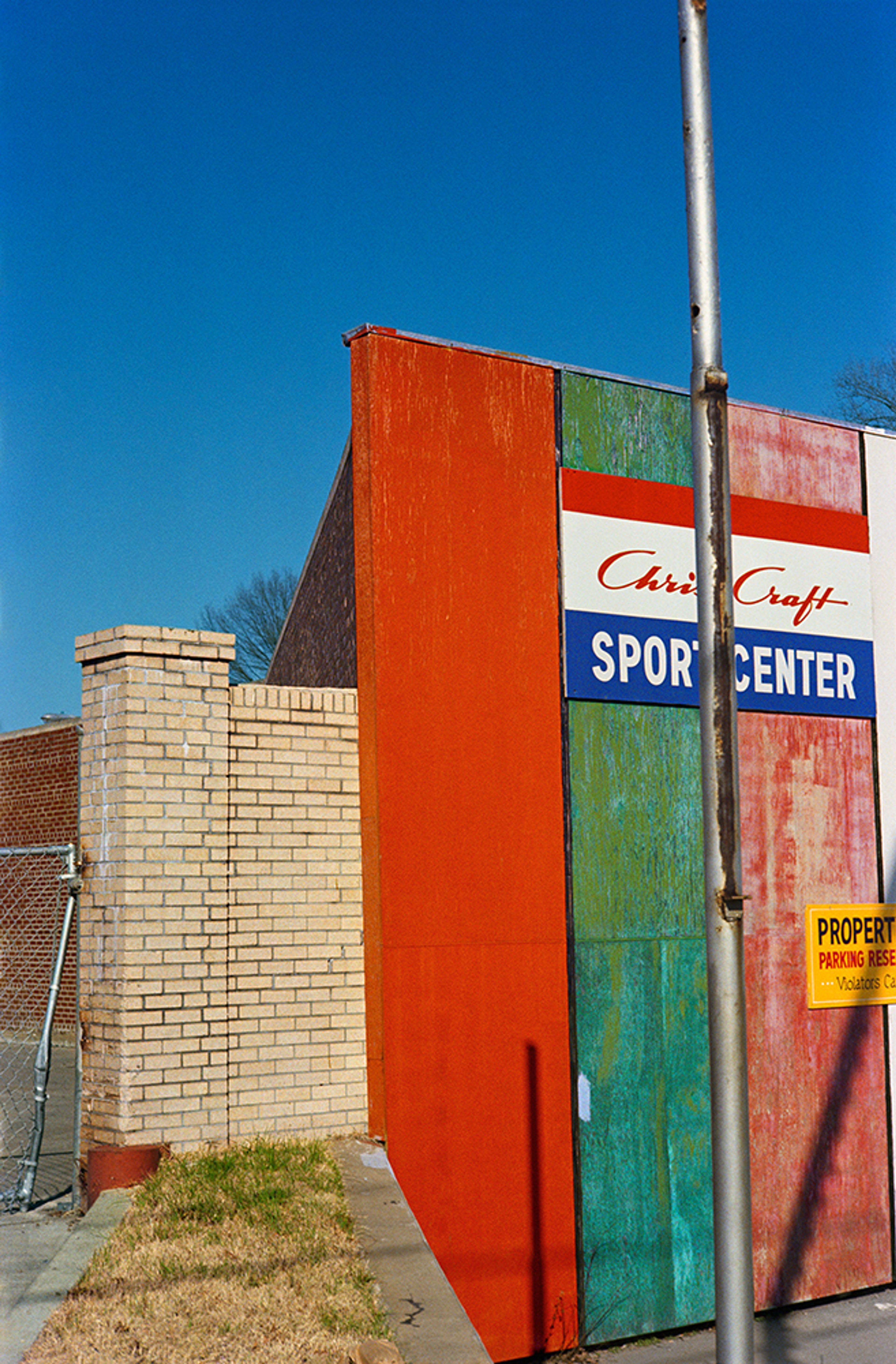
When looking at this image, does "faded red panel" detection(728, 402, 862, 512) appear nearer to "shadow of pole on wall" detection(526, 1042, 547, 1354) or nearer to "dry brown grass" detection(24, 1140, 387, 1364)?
"shadow of pole on wall" detection(526, 1042, 547, 1354)

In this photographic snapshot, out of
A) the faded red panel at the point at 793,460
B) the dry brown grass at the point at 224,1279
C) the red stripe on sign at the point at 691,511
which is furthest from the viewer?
the faded red panel at the point at 793,460

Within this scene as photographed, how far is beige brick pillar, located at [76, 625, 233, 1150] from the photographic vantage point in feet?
24.4

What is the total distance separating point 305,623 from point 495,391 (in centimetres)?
488

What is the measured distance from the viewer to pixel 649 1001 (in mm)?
9711

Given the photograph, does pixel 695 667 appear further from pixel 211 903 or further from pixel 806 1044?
pixel 211 903

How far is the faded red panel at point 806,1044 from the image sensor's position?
10.1 metres

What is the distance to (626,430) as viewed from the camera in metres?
10.2

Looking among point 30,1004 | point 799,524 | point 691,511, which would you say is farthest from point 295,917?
point 30,1004

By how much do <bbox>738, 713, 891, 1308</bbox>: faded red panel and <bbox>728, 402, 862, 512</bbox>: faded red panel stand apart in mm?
1906

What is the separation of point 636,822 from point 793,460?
353 centimetres

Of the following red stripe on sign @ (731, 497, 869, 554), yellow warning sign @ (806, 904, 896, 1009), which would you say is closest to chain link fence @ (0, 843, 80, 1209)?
yellow warning sign @ (806, 904, 896, 1009)

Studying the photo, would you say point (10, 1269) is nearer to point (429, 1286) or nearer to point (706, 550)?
point (429, 1286)

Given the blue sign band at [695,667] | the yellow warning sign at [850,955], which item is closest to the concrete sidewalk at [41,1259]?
the blue sign band at [695,667]

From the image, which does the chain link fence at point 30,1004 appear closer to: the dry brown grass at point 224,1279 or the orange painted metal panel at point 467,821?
the dry brown grass at point 224,1279
